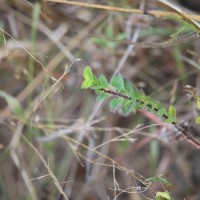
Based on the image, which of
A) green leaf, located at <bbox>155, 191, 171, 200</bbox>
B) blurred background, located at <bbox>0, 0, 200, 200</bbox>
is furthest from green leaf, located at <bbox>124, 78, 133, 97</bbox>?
blurred background, located at <bbox>0, 0, 200, 200</bbox>

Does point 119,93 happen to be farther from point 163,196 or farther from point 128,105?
point 163,196

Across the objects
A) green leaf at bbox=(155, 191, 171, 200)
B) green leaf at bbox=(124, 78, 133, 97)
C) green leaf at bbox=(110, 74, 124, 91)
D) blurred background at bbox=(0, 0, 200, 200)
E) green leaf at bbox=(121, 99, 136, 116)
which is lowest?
blurred background at bbox=(0, 0, 200, 200)

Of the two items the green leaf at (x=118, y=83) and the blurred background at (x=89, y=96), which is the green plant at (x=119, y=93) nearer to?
the green leaf at (x=118, y=83)

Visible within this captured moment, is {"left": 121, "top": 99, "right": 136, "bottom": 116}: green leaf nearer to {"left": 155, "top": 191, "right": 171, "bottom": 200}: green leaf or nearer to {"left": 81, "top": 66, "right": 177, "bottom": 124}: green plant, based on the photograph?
{"left": 81, "top": 66, "right": 177, "bottom": 124}: green plant

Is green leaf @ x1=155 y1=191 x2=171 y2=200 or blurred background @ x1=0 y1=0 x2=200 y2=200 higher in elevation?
green leaf @ x1=155 y1=191 x2=171 y2=200

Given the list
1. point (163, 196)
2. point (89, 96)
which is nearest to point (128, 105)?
point (163, 196)

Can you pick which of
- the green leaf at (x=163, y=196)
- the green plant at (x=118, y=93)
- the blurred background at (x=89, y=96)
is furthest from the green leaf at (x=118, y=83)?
the blurred background at (x=89, y=96)

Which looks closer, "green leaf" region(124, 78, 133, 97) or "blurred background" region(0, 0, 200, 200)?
"green leaf" region(124, 78, 133, 97)

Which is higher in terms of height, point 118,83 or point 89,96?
point 118,83
